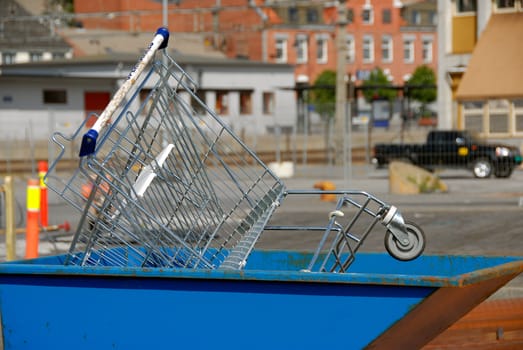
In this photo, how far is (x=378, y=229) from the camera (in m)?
16.9

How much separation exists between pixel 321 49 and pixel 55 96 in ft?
126

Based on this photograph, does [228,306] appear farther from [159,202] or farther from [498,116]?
Result: [498,116]

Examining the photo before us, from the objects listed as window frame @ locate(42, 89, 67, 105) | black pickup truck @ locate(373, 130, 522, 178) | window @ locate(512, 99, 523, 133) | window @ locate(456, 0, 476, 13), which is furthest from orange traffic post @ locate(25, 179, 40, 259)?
window frame @ locate(42, 89, 67, 105)

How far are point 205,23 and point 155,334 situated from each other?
8100cm

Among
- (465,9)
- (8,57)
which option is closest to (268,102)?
(8,57)

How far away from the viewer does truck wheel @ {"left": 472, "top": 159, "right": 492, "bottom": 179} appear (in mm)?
32500

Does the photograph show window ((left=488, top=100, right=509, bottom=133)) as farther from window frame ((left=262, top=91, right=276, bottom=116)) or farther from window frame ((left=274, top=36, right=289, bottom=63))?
window frame ((left=274, top=36, right=289, bottom=63))

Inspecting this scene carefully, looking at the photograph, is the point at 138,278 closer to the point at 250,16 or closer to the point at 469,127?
the point at 469,127

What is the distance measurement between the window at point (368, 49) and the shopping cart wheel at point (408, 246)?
294 ft

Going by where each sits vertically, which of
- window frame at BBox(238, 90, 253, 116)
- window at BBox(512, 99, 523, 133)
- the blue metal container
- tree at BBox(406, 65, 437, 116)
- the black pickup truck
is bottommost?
tree at BBox(406, 65, 437, 116)

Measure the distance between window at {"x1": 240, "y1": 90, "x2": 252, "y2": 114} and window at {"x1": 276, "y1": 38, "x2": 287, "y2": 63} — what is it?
20.8 meters

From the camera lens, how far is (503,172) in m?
32.7

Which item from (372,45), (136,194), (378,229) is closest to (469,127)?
(378,229)

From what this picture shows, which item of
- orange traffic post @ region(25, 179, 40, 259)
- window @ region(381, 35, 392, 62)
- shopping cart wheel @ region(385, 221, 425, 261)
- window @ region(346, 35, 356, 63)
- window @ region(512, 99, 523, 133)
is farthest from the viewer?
window @ region(381, 35, 392, 62)
